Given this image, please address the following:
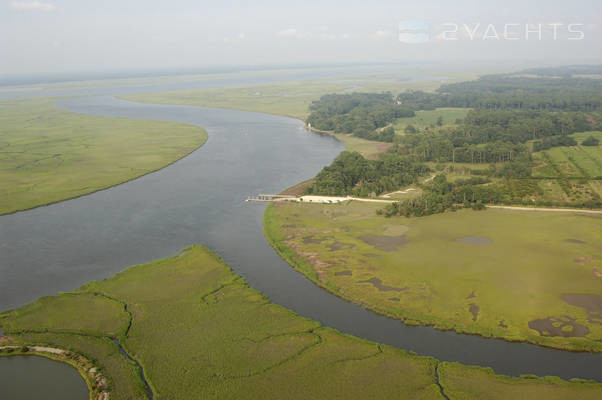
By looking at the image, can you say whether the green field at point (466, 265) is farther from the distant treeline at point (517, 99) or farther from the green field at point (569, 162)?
the distant treeline at point (517, 99)

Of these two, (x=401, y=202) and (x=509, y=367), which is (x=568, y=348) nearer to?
(x=509, y=367)

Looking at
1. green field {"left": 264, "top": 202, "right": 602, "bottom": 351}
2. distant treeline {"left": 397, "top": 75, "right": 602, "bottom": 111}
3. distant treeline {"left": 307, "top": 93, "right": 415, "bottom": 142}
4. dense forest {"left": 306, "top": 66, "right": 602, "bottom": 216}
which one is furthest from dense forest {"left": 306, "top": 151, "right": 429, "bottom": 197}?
distant treeline {"left": 397, "top": 75, "right": 602, "bottom": 111}

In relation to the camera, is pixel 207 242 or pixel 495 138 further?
pixel 495 138

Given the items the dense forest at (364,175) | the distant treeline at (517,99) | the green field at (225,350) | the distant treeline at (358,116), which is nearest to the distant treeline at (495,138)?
the dense forest at (364,175)

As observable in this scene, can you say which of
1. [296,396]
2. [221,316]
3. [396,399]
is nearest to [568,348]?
[396,399]

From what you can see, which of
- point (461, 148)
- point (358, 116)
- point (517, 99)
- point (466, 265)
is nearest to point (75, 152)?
point (358, 116)

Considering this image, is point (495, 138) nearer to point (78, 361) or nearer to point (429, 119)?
point (429, 119)
